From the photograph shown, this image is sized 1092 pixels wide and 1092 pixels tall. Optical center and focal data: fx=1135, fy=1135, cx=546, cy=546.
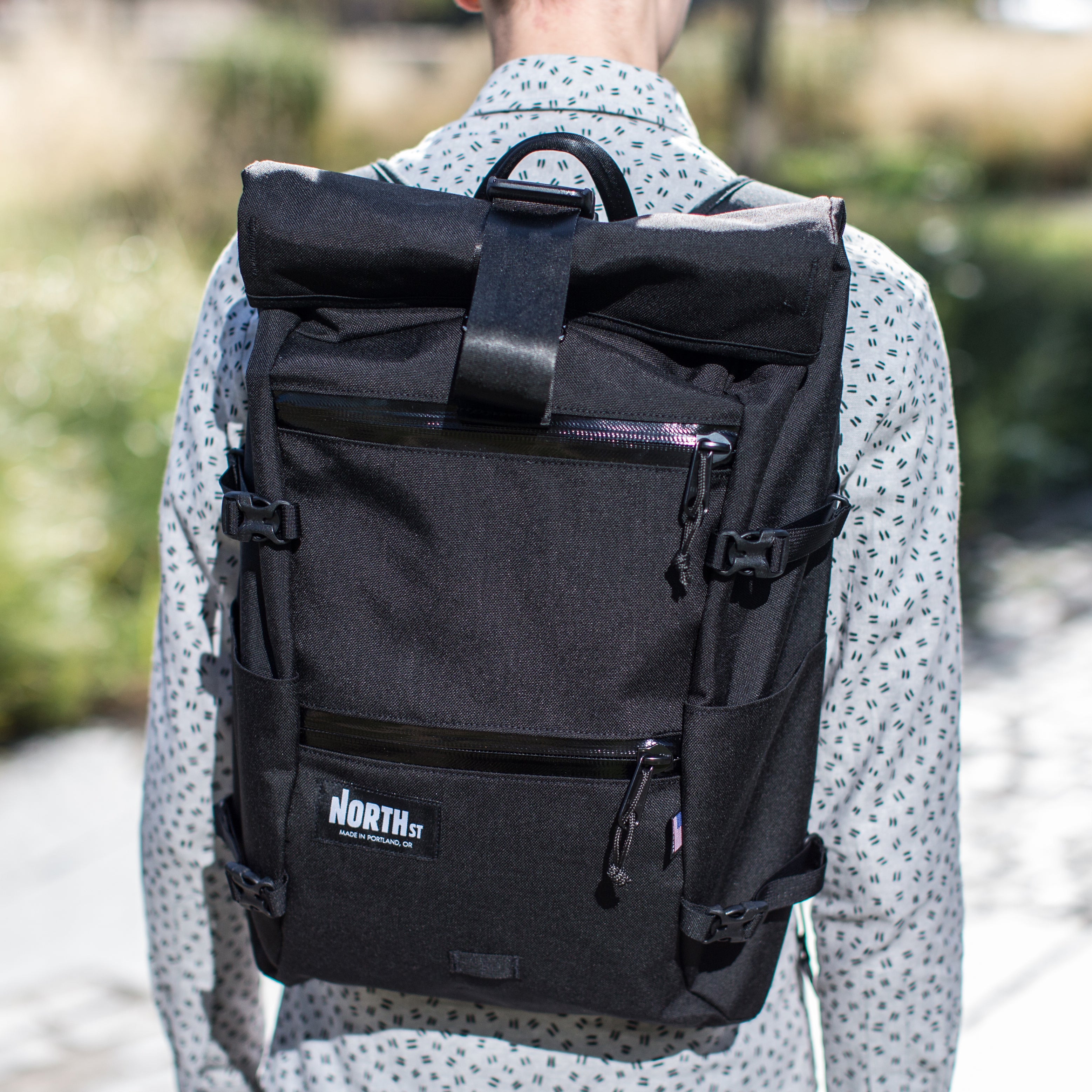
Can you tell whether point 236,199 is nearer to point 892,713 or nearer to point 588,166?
point 588,166

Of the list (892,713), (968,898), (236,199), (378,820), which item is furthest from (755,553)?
(236,199)

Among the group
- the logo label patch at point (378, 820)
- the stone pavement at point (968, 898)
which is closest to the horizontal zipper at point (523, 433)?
the logo label patch at point (378, 820)

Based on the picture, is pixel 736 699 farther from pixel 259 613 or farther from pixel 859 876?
pixel 259 613

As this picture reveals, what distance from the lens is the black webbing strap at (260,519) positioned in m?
1.06

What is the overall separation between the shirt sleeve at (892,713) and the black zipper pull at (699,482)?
0.19 meters

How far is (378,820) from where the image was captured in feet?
3.61

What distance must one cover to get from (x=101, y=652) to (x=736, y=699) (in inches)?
153

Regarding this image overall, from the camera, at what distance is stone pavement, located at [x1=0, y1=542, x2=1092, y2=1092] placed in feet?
9.55

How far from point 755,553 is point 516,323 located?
0.29 m

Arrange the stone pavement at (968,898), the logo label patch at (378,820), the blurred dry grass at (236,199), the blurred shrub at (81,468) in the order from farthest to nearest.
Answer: the blurred dry grass at (236,199), the blurred shrub at (81,468), the stone pavement at (968,898), the logo label patch at (378,820)

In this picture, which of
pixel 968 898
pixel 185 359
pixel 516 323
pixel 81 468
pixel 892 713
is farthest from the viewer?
pixel 185 359

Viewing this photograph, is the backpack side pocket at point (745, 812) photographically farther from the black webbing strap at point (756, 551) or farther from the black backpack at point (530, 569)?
the black webbing strap at point (756, 551)

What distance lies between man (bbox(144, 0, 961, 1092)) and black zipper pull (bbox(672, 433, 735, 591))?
7.7 inches

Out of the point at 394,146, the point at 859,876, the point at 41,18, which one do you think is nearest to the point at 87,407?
the point at 859,876
